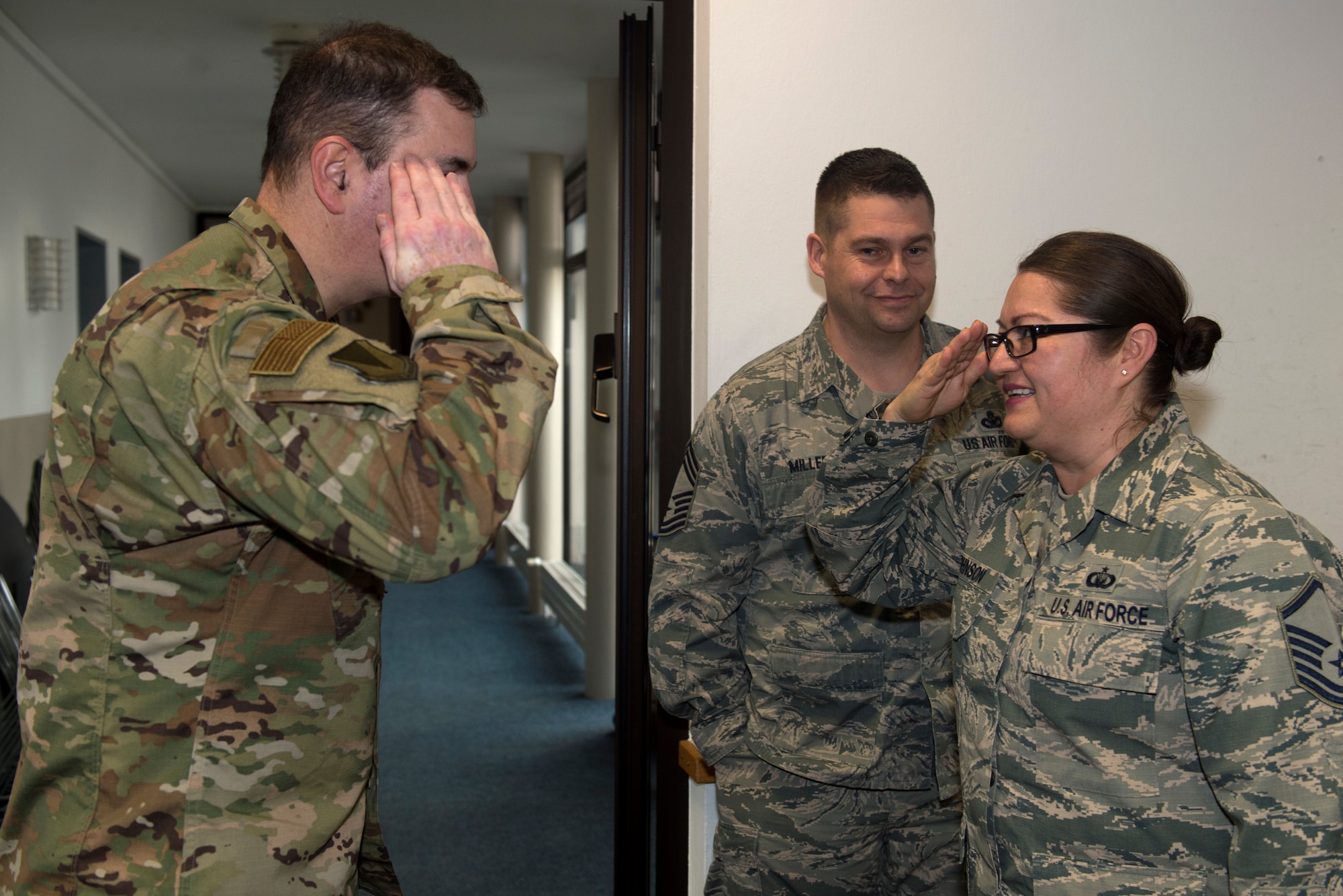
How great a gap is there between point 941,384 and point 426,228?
829mm

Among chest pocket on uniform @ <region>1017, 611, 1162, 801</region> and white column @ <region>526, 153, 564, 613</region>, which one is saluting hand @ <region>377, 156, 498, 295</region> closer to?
chest pocket on uniform @ <region>1017, 611, 1162, 801</region>

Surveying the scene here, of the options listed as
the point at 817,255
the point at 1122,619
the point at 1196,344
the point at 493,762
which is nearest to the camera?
the point at 1122,619

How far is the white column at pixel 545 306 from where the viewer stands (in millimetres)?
7016

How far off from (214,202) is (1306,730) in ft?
40.1

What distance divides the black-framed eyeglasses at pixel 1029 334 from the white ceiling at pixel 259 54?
309cm

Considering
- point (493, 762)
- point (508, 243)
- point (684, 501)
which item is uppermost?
point (508, 243)

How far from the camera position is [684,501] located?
75.1 inches

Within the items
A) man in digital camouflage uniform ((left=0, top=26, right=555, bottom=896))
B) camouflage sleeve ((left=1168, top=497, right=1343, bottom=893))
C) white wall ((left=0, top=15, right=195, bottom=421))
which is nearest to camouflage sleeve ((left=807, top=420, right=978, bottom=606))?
camouflage sleeve ((left=1168, top=497, right=1343, bottom=893))

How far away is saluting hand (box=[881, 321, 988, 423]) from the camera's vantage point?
146 cm

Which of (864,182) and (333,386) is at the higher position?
(864,182)

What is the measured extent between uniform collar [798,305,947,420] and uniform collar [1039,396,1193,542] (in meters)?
0.54

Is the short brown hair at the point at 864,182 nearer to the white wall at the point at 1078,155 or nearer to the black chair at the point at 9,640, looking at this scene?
the white wall at the point at 1078,155

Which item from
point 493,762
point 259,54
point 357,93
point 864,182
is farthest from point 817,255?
point 259,54

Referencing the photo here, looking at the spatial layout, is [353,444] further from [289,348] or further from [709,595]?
[709,595]
